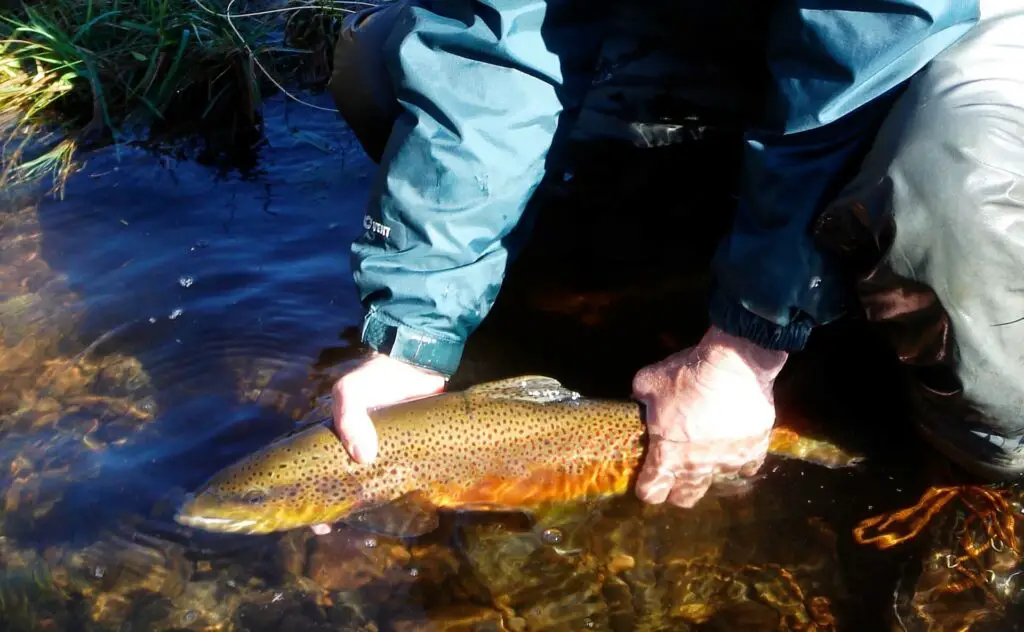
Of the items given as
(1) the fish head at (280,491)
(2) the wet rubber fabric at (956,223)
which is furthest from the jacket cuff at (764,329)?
(1) the fish head at (280,491)

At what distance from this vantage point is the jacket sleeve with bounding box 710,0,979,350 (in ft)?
6.33

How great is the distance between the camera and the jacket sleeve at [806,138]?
193cm

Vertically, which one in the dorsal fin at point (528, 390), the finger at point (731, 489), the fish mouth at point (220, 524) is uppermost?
the dorsal fin at point (528, 390)

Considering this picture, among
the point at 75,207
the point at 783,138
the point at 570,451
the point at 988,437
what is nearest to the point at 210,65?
the point at 75,207

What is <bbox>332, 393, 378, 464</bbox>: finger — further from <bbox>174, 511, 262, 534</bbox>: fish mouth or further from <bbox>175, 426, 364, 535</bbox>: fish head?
<bbox>174, 511, 262, 534</bbox>: fish mouth

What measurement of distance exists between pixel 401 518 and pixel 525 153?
97 cm

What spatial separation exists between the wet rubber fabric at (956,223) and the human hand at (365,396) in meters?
1.06

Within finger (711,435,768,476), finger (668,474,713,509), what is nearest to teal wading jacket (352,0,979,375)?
finger (711,435,768,476)

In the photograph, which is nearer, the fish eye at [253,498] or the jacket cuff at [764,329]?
the jacket cuff at [764,329]

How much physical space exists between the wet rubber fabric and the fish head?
131 centimetres

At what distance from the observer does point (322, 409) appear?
271 centimetres

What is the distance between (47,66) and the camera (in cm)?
440

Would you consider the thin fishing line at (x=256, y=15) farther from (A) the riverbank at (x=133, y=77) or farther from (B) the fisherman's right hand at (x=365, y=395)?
(B) the fisherman's right hand at (x=365, y=395)

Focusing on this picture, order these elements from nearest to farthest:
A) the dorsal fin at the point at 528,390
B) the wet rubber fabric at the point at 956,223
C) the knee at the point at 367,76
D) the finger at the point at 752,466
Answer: the wet rubber fabric at the point at 956,223 → the finger at the point at 752,466 → the dorsal fin at the point at 528,390 → the knee at the point at 367,76
